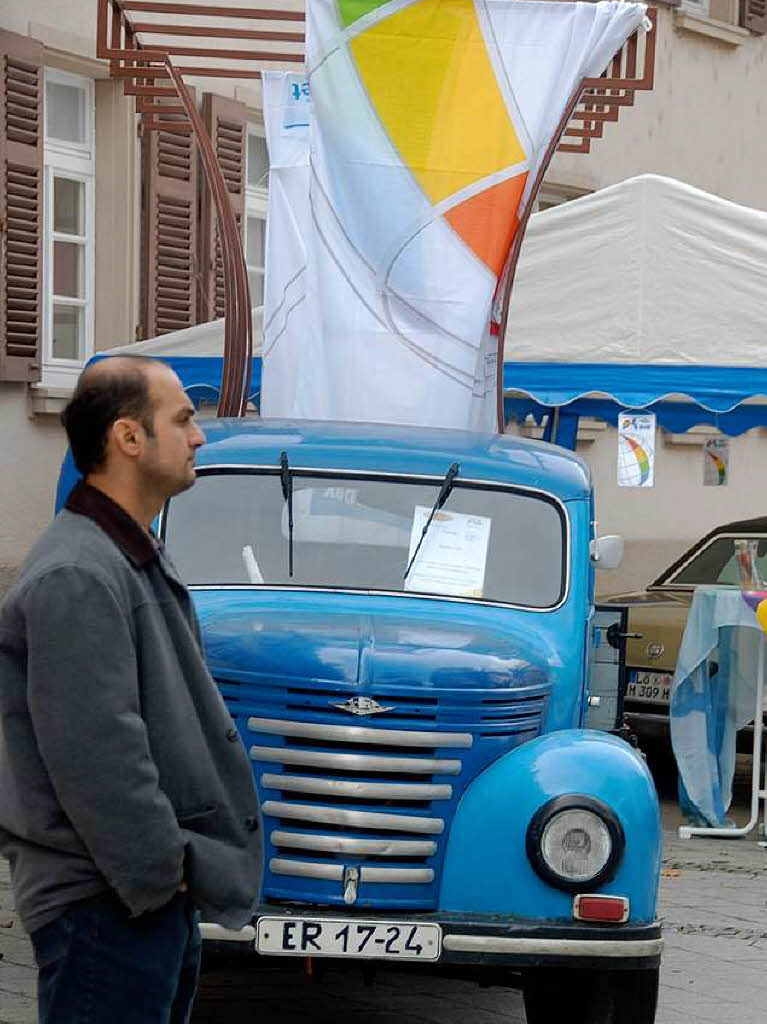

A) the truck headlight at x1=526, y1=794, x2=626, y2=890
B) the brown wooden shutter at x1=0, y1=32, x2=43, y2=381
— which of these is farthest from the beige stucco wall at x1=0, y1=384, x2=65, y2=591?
the truck headlight at x1=526, y1=794, x2=626, y2=890

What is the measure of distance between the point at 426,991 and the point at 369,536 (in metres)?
1.55

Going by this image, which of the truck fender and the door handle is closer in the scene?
the truck fender

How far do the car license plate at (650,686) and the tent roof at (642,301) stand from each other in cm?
160

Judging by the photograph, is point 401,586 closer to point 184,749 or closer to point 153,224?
point 184,749

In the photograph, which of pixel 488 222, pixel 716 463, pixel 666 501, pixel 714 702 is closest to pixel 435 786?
pixel 488 222

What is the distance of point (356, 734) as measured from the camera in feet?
18.4

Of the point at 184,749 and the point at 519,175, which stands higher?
the point at 519,175

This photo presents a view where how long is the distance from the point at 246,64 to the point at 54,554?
13467 mm

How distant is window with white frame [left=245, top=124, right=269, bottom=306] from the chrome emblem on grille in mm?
11158

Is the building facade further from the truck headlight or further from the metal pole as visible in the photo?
the truck headlight

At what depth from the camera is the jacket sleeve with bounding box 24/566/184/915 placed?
300cm

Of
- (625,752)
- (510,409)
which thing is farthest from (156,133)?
(625,752)

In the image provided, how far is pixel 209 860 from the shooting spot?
316 cm

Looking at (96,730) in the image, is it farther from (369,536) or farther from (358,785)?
(369,536)
